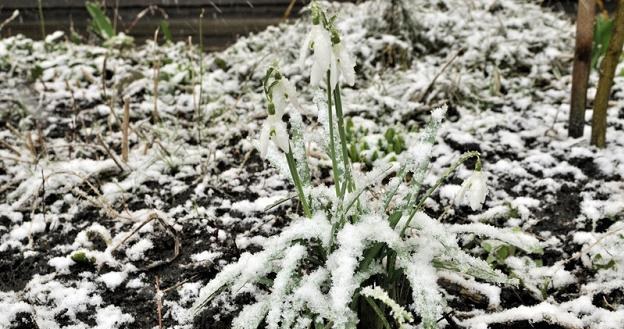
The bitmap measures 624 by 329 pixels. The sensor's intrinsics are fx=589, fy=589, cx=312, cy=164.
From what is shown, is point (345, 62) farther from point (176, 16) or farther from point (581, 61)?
point (176, 16)

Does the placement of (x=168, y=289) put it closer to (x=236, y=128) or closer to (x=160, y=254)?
(x=160, y=254)

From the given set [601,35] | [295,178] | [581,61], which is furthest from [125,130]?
[601,35]

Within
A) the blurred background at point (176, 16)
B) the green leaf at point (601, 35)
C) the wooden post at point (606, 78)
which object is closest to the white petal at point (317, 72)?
the wooden post at point (606, 78)

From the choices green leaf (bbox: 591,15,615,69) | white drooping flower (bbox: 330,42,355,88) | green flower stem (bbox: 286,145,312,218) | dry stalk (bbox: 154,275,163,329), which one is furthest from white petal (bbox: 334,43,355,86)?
green leaf (bbox: 591,15,615,69)

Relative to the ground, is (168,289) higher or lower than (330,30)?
lower

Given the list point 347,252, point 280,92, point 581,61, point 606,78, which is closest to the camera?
point 280,92

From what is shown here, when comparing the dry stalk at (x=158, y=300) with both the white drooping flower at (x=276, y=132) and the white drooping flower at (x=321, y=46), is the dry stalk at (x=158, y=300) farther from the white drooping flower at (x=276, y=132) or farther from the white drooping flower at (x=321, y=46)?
the white drooping flower at (x=321, y=46)

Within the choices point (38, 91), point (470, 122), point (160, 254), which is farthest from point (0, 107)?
point (470, 122)
